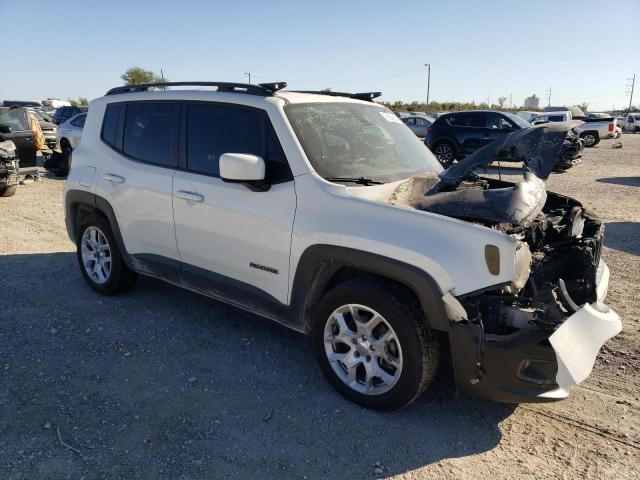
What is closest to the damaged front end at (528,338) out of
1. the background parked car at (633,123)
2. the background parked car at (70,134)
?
the background parked car at (70,134)

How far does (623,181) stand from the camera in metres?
12.8

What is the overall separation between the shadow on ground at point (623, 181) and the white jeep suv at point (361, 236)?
999 cm

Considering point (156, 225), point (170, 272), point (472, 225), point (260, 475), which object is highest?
point (472, 225)

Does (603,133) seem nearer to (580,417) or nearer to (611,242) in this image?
(611,242)

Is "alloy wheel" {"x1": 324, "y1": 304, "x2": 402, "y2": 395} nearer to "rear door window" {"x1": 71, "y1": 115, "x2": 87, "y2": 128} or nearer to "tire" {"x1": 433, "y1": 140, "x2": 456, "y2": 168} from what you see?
"rear door window" {"x1": 71, "y1": 115, "x2": 87, "y2": 128}

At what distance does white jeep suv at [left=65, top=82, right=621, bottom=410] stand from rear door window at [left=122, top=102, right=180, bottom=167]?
2 cm

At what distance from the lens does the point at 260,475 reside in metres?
2.64

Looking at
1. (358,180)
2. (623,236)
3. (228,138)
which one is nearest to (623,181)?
(623,236)

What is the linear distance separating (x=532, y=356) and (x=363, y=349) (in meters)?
0.97

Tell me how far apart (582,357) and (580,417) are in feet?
2.47

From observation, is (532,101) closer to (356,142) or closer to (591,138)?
(591,138)

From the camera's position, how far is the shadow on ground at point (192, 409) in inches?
108

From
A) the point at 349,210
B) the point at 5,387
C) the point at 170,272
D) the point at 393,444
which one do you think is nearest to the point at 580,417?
the point at 393,444

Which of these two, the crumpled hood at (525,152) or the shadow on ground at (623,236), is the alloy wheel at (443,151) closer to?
the shadow on ground at (623,236)
